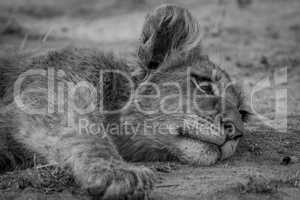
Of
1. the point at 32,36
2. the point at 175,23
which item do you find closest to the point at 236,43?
the point at 32,36

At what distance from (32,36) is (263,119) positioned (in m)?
6.08

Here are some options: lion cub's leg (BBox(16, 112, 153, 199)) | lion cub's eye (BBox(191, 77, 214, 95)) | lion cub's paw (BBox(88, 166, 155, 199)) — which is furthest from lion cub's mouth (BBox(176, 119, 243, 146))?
lion cub's paw (BBox(88, 166, 155, 199))

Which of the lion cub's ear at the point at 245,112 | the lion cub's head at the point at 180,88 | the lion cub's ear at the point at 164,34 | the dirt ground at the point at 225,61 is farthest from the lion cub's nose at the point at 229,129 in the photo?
the lion cub's ear at the point at 164,34

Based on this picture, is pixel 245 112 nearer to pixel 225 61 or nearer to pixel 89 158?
pixel 89 158

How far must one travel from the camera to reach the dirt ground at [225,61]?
3850 mm

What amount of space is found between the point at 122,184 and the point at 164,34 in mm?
1970

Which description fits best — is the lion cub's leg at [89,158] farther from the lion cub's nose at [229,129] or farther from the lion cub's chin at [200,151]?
the lion cub's nose at [229,129]

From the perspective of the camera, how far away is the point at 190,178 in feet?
13.4

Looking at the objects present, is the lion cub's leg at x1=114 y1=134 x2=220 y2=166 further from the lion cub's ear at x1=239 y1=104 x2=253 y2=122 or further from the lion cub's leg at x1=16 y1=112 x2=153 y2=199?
the lion cub's ear at x1=239 y1=104 x2=253 y2=122

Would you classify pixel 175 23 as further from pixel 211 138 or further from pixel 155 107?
pixel 211 138

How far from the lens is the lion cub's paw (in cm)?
338

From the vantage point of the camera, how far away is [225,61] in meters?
9.16

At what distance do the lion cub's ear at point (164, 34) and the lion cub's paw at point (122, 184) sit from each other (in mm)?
1615

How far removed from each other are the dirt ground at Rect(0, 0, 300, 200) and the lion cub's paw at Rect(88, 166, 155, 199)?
8.0 inches
